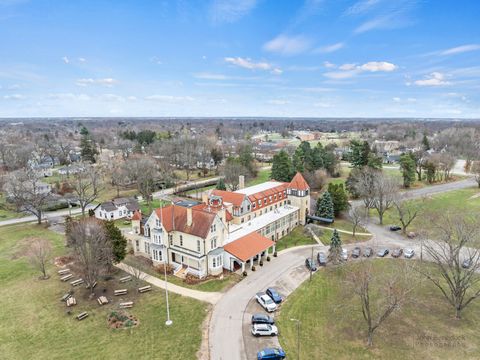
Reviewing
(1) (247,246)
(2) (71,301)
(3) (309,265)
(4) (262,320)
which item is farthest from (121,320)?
(3) (309,265)

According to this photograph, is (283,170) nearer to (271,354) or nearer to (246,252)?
(246,252)

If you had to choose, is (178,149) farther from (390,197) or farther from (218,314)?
(218,314)

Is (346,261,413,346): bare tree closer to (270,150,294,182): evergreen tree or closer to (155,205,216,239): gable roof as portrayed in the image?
(155,205,216,239): gable roof

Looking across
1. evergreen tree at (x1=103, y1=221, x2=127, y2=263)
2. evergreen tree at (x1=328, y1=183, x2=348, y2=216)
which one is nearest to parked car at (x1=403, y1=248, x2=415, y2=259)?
evergreen tree at (x1=328, y1=183, x2=348, y2=216)

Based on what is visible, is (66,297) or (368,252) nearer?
(66,297)

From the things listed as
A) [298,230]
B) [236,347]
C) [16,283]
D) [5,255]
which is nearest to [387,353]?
[236,347]

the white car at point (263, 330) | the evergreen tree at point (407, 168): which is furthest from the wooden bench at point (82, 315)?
the evergreen tree at point (407, 168)

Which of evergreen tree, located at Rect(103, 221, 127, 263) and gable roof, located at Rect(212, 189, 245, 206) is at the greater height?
gable roof, located at Rect(212, 189, 245, 206)

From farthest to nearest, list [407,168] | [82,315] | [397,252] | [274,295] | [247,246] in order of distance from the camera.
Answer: [407,168] → [397,252] → [247,246] → [274,295] → [82,315]
